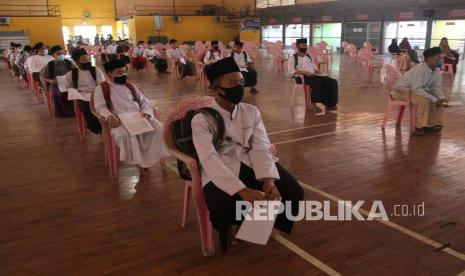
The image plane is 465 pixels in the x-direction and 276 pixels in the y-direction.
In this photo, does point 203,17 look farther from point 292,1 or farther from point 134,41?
point 292,1

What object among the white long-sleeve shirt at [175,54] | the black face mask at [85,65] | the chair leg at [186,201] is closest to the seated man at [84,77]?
the black face mask at [85,65]

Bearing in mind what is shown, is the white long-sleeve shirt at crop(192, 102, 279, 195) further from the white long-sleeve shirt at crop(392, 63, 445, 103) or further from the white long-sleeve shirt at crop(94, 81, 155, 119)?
the white long-sleeve shirt at crop(392, 63, 445, 103)

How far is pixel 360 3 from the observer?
18828 millimetres

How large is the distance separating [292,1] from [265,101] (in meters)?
17.1

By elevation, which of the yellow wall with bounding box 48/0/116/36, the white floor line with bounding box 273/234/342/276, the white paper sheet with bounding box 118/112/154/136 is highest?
the yellow wall with bounding box 48/0/116/36

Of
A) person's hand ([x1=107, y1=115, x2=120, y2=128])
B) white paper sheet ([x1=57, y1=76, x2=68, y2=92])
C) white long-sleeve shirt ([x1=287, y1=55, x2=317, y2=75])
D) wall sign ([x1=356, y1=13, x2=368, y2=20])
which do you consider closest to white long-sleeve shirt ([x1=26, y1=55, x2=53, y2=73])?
white paper sheet ([x1=57, y1=76, x2=68, y2=92])

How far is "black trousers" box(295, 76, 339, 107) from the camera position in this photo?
664 centimetres

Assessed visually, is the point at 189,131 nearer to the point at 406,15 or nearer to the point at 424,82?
the point at 424,82

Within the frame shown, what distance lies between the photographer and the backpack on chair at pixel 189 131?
2320mm

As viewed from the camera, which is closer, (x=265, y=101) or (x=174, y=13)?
(x=265, y=101)

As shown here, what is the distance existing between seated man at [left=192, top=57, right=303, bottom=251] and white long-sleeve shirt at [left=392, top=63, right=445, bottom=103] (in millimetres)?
3381

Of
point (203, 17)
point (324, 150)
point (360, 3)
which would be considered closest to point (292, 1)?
point (360, 3)

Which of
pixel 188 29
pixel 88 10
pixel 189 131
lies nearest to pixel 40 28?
pixel 88 10

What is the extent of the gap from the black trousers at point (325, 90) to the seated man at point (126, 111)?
353 cm
